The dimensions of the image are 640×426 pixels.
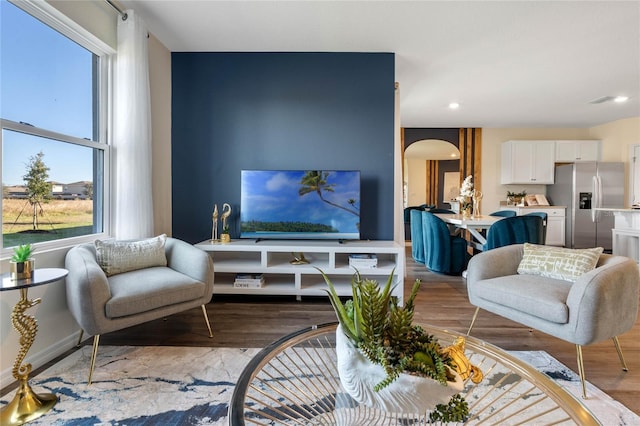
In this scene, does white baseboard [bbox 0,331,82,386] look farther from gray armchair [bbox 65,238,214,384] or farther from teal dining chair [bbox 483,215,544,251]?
teal dining chair [bbox 483,215,544,251]

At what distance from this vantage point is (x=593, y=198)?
5.57 meters

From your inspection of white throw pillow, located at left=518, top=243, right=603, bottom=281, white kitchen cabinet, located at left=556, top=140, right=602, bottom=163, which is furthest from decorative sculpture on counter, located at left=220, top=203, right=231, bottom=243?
white kitchen cabinet, located at left=556, top=140, right=602, bottom=163

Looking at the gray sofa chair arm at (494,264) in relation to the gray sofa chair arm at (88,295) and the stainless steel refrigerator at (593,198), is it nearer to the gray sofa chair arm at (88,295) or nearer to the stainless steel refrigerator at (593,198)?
the gray sofa chair arm at (88,295)

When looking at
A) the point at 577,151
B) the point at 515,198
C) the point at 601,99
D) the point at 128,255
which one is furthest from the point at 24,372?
the point at 577,151

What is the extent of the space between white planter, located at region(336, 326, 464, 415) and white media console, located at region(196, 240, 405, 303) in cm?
192

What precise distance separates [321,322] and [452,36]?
2835 millimetres

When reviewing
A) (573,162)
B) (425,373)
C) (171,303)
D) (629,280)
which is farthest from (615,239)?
(171,303)

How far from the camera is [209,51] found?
3199 millimetres

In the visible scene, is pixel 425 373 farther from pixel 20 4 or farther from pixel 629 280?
pixel 20 4

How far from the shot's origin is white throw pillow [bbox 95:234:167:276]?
205cm

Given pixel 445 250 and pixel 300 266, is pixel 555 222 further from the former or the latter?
pixel 300 266

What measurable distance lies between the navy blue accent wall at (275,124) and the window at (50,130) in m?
0.86

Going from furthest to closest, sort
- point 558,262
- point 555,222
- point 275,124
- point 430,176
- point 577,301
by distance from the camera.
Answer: point 430,176
point 555,222
point 275,124
point 558,262
point 577,301

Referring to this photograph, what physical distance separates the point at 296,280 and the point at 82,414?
173 cm
